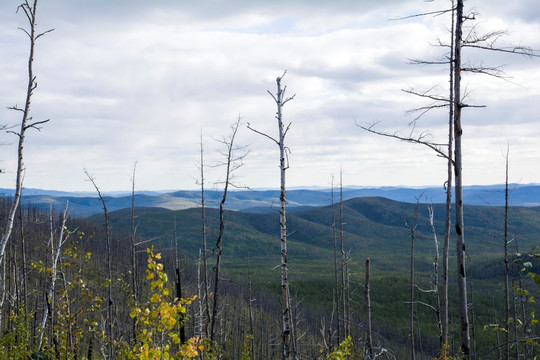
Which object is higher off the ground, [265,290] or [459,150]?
[459,150]

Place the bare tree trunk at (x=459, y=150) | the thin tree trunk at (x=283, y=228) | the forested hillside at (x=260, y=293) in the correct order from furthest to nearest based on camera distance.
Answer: the forested hillside at (x=260, y=293), the thin tree trunk at (x=283, y=228), the bare tree trunk at (x=459, y=150)

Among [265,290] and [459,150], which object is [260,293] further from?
[459,150]

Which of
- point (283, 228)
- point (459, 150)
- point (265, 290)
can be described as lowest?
point (265, 290)

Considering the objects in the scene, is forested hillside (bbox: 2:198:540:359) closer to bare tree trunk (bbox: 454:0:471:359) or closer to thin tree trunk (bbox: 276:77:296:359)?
thin tree trunk (bbox: 276:77:296:359)

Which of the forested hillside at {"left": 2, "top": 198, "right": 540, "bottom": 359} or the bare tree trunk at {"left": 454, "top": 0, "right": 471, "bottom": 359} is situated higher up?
the bare tree trunk at {"left": 454, "top": 0, "right": 471, "bottom": 359}

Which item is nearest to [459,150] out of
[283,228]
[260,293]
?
[283,228]

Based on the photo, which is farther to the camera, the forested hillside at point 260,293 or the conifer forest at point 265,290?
the forested hillside at point 260,293

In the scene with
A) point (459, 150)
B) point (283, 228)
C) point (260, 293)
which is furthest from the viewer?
point (260, 293)

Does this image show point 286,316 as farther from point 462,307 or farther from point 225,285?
point 225,285

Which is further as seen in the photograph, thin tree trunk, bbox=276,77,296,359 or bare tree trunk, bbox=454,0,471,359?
thin tree trunk, bbox=276,77,296,359

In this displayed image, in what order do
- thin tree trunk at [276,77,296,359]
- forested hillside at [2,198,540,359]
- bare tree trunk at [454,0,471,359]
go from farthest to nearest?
1. forested hillside at [2,198,540,359]
2. thin tree trunk at [276,77,296,359]
3. bare tree trunk at [454,0,471,359]

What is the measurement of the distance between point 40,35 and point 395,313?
92669mm

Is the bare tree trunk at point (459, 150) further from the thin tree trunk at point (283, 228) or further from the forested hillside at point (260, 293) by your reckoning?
the forested hillside at point (260, 293)

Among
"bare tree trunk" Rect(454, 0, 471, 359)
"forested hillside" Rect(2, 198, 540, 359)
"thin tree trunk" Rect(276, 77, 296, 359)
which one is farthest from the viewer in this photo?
"forested hillside" Rect(2, 198, 540, 359)
